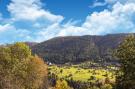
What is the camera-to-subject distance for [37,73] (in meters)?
121

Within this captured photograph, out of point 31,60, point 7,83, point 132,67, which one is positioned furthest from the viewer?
point 31,60

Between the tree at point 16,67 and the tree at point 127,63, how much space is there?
153 ft

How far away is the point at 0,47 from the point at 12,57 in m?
6.93

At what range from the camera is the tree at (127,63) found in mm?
59312

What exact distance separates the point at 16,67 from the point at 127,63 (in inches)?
1937

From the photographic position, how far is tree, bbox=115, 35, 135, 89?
59312 mm

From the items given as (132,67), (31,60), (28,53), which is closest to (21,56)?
(28,53)

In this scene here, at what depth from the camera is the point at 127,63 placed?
60.2m

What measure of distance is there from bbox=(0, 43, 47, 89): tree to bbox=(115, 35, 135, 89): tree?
153 feet

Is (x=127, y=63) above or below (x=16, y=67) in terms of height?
above

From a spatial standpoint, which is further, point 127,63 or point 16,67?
point 16,67

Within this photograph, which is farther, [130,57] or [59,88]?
[59,88]

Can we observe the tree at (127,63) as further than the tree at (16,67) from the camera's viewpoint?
No

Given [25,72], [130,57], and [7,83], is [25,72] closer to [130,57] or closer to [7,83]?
[7,83]
